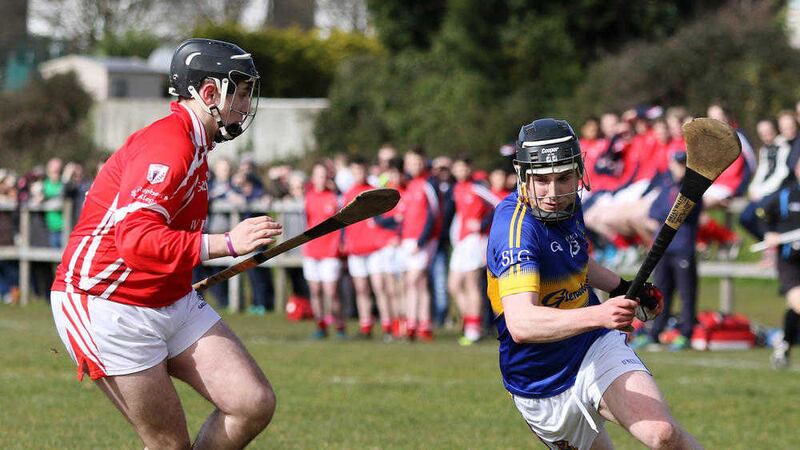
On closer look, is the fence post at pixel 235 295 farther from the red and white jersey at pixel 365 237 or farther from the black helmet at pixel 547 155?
the black helmet at pixel 547 155

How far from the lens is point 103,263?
18.1 feet

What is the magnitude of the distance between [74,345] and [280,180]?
1411 centimetres

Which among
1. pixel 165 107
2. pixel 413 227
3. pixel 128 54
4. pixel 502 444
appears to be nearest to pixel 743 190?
pixel 413 227

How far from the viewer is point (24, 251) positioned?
69.3ft

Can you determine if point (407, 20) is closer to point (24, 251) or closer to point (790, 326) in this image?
point (24, 251)

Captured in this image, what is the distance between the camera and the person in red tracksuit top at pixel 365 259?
15.5 meters

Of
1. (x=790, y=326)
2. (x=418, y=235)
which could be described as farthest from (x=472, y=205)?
(x=790, y=326)

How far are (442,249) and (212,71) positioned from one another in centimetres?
1101

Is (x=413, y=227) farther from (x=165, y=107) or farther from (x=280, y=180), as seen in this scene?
(x=165, y=107)

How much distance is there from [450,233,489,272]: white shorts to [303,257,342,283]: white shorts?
54.5 inches

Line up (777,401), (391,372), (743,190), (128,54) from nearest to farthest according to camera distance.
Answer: (777,401) → (391,372) → (743,190) → (128,54)

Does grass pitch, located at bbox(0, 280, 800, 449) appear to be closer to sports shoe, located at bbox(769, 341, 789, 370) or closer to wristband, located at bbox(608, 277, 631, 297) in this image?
sports shoe, located at bbox(769, 341, 789, 370)

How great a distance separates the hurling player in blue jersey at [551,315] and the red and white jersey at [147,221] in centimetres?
125

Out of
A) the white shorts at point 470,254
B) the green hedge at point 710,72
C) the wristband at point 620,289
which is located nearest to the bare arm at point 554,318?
the wristband at point 620,289
